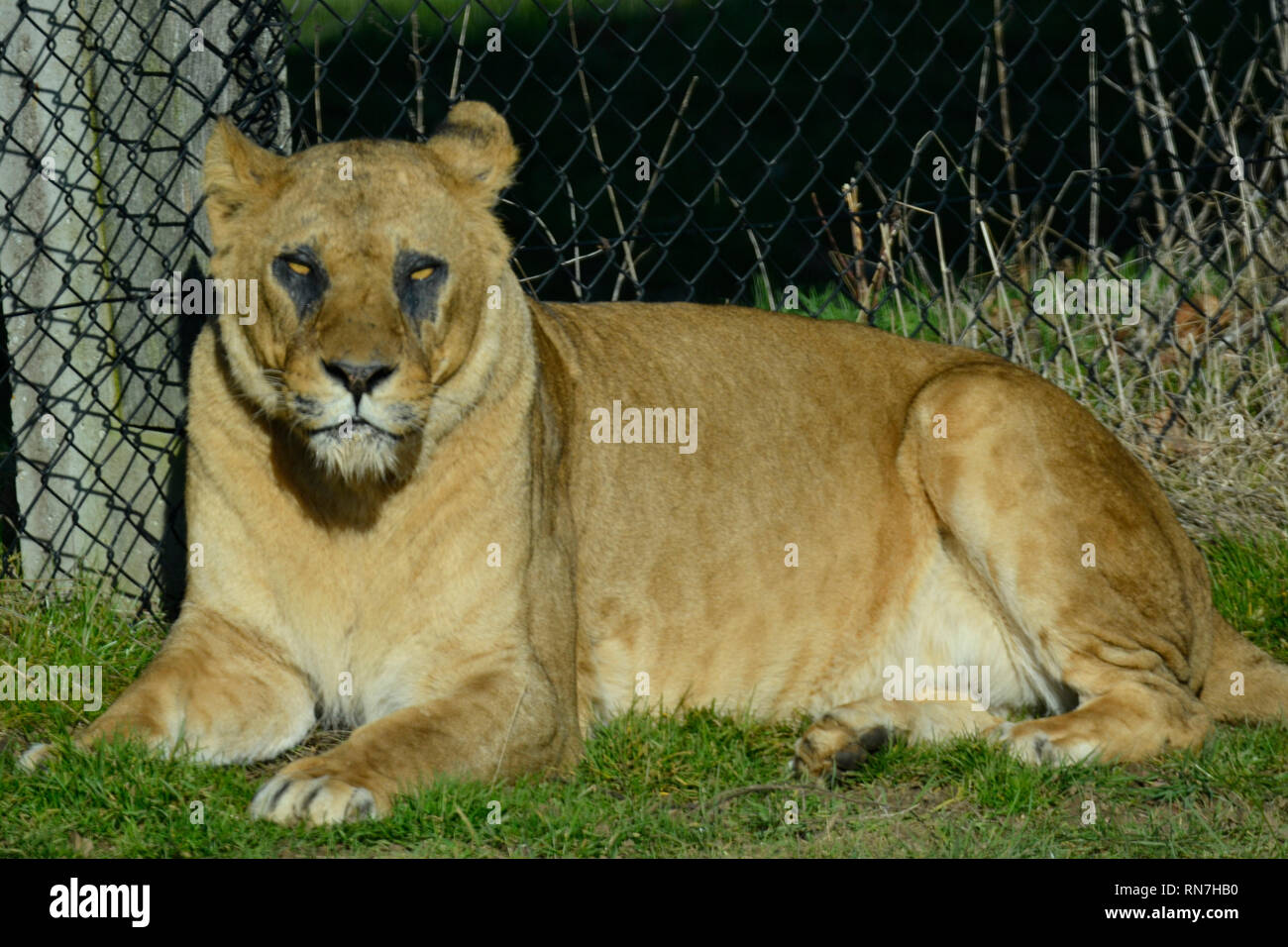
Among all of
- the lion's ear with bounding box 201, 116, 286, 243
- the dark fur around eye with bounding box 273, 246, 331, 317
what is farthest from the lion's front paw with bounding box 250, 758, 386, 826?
the lion's ear with bounding box 201, 116, 286, 243

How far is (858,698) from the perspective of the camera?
456cm

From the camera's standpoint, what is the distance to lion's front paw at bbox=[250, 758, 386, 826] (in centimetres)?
331

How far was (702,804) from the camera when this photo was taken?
12.2 feet

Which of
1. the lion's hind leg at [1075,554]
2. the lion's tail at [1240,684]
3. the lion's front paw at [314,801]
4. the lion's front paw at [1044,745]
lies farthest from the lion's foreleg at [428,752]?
the lion's tail at [1240,684]

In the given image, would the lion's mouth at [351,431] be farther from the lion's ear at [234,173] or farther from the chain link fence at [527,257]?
the chain link fence at [527,257]

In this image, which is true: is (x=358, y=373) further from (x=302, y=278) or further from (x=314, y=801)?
(x=314, y=801)

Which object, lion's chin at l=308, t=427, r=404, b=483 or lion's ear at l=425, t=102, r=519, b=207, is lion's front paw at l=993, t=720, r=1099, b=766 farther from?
lion's ear at l=425, t=102, r=519, b=207

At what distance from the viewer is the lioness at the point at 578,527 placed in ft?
12.0

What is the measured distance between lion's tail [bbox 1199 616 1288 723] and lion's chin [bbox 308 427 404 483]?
237 cm

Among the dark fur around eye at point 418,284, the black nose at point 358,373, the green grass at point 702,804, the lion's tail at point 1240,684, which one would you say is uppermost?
the dark fur around eye at point 418,284

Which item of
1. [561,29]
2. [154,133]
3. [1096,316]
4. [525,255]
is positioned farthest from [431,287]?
[561,29]

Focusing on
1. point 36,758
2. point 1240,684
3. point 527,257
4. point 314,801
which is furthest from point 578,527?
point 527,257

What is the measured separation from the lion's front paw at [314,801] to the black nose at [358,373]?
2.70 ft

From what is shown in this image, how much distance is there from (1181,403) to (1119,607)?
1.76 m
